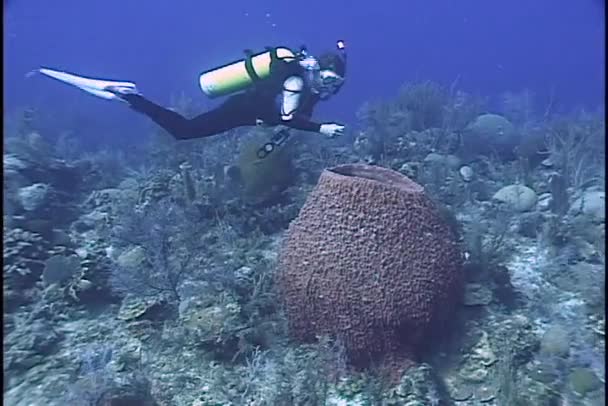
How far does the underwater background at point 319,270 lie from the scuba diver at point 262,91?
81cm

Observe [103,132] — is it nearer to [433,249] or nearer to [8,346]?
[8,346]

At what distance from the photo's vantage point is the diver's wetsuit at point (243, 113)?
6.69 metres

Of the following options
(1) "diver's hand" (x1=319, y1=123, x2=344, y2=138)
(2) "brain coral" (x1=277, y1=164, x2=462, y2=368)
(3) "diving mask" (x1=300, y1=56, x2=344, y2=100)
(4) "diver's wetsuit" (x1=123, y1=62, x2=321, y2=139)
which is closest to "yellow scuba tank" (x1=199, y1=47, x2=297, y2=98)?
(4) "diver's wetsuit" (x1=123, y1=62, x2=321, y2=139)

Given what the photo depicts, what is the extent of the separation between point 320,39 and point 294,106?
71.6m

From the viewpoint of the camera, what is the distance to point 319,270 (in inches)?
191

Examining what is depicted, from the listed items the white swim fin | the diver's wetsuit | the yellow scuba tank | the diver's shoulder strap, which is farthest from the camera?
the white swim fin

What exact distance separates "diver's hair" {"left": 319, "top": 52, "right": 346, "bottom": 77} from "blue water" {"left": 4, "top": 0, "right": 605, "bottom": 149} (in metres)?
21.3

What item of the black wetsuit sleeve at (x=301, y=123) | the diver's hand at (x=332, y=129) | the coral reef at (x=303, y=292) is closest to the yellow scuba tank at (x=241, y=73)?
the black wetsuit sleeve at (x=301, y=123)

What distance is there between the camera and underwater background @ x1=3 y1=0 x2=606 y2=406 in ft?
15.7

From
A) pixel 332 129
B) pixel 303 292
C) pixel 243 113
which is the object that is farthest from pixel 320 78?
pixel 303 292

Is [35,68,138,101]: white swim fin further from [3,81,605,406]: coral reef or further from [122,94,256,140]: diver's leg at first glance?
[3,81,605,406]: coral reef

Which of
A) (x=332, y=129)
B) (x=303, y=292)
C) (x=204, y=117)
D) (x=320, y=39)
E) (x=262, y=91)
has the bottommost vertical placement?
(x=303, y=292)

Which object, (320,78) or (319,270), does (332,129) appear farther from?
(319,270)

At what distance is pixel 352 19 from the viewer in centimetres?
9075
